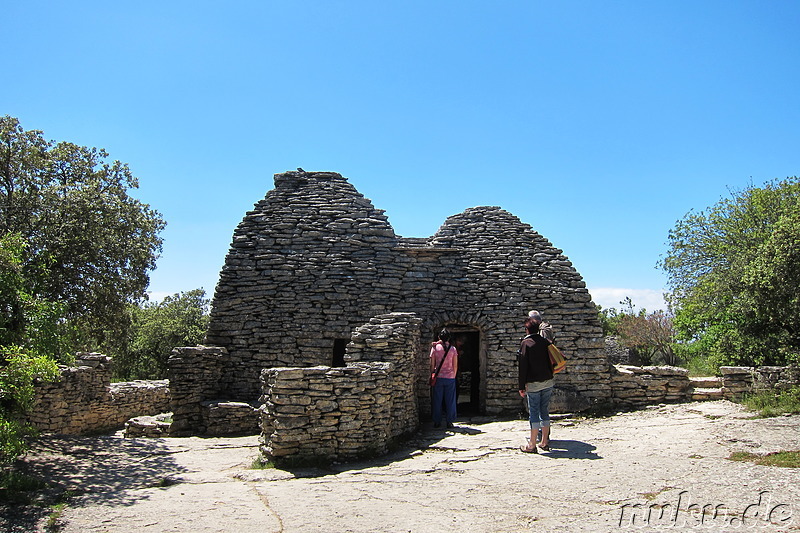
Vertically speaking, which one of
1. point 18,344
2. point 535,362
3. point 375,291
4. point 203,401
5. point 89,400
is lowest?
point 89,400

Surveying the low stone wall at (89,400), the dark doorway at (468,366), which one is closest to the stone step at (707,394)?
the dark doorway at (468,366)

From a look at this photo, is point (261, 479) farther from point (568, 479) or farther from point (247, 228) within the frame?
point (247, 228)

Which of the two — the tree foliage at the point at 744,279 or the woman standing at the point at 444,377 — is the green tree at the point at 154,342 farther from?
the tree foliage at the point at 744,279

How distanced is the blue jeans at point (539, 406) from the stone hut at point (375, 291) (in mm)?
4030

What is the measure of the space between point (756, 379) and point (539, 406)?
621cm

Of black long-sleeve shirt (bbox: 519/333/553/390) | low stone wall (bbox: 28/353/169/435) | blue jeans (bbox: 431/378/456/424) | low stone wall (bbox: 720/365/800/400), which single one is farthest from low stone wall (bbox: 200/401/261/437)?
low stone wall (bbox: 720/365/800/400)

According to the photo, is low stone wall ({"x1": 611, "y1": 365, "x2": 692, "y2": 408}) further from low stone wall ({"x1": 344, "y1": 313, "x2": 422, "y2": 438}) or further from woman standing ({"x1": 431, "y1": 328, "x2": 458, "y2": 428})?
low stone wall ({"x1": 344, "y1": 313, "x2": 422, "y2": 438})

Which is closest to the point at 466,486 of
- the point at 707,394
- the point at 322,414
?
the point at 322,414

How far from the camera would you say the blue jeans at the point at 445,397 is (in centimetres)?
1037

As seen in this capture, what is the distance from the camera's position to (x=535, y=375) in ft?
25.4

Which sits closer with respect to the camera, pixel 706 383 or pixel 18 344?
pixel 18 344

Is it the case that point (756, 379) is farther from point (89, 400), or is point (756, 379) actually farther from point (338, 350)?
point (89, 400)

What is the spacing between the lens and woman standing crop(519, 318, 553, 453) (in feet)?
25.5

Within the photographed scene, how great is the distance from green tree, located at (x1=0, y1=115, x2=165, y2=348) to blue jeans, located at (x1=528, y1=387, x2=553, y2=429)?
26.1 ft
